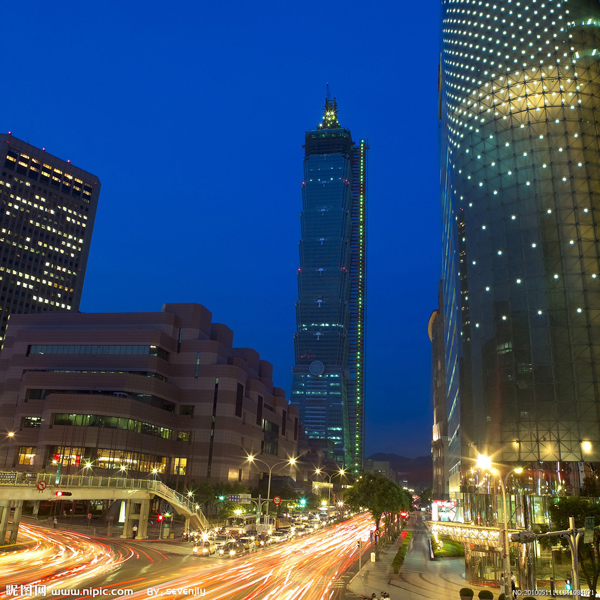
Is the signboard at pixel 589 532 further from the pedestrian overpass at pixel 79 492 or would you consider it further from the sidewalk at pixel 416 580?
the pedestrian overpass at pixel 79 492

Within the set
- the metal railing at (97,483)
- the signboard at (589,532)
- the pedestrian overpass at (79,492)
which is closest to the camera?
the signboard at (589,532)

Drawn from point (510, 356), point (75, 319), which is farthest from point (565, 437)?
point (75, 319)

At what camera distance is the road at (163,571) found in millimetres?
34781

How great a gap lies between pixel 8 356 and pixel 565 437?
4661 inches

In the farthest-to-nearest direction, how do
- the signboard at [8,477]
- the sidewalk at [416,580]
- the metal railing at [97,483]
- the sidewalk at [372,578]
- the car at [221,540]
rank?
the car at [221,540]
the metal railing at [97,483]
the signboard at [8,477]
the sidewalk at [372,578]
the sidewalk at [416,580]

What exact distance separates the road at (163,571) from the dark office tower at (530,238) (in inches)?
975

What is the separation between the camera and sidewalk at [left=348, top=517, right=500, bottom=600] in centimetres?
3976

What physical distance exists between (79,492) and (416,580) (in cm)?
3358

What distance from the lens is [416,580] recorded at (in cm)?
4644

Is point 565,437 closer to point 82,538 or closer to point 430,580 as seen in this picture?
point 430,580

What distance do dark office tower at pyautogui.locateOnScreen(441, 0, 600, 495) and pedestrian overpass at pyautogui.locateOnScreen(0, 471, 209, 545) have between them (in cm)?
3705

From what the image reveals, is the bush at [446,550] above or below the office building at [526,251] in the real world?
below

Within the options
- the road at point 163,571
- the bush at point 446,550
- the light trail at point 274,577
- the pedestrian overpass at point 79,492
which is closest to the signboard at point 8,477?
the pedestrian overpass at point 79,492

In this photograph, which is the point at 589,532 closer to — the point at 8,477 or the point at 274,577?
→ the point at 274,577
